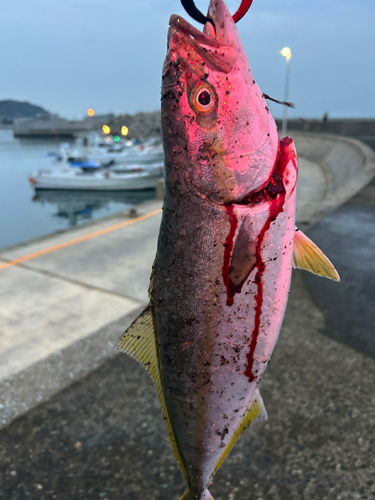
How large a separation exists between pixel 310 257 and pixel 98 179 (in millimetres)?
27067

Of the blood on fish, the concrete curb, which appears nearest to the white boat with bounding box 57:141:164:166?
the concrete curb

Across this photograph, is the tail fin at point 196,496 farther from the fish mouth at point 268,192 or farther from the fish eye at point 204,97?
the fish eye at point 204,97

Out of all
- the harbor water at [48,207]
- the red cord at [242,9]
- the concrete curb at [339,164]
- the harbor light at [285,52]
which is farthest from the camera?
the harbor water at [48,207]

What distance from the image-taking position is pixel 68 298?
534 centimetres

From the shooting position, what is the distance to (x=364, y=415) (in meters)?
3.01

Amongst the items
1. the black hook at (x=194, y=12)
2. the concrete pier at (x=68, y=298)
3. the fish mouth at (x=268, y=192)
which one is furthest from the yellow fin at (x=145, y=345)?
the concrete pier at (x=68, y=298)

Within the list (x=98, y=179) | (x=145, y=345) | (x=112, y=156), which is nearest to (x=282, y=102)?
(x=145, y=345)

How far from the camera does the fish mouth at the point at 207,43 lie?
4.45ft

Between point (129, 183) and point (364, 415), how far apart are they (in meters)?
25.7

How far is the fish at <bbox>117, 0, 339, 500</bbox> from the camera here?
55.2 inches

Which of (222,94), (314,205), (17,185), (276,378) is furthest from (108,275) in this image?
(17,185)

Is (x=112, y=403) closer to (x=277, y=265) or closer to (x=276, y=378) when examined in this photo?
(x=276, y=378)

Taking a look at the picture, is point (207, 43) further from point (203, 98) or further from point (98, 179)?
point (98, 179)

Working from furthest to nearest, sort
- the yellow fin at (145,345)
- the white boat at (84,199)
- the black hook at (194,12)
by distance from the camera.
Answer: the white boat at (84,199) < the yellow fin at (145,345) < the black hook at (194,12)
